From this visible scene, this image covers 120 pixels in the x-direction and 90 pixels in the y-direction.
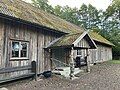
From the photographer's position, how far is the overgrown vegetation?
47.9 m

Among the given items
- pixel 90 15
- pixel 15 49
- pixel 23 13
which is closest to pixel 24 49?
pixel 15 49

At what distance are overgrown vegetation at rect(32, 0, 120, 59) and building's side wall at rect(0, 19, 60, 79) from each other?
3237cm

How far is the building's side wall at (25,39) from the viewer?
10.9 m

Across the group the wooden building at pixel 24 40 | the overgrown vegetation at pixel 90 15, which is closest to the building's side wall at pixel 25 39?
the wooden building at pixel 24 40

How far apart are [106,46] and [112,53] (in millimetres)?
6488

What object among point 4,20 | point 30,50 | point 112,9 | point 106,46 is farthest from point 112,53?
point 4,20

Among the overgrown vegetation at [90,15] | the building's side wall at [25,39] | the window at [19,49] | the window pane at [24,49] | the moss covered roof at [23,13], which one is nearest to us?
the building's side wall at [25,39]

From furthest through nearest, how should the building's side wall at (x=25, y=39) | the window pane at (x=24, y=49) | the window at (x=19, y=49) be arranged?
the window pane at (x=24, y=49) → the window at (x=19, y=49) → the building's side wall at (x=25, y=39)

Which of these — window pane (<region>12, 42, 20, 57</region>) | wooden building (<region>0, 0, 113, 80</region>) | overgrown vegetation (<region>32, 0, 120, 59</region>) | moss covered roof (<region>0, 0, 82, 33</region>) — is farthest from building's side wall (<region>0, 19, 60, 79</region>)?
overgrown vegetation (<region>32, 0, 120, 59</region>)

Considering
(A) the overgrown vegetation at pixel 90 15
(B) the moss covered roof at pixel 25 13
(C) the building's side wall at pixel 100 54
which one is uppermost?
(A) the overgrown vegetation at pixel 90 15

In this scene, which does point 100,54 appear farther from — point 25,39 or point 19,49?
point 19,49

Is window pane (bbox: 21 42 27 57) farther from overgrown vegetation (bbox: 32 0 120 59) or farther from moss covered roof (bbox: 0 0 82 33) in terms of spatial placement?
overgrown vegetation (bbox: 32 0 120 59)

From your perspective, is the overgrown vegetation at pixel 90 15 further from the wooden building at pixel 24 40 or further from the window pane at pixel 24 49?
the window pane at pixel 24 49

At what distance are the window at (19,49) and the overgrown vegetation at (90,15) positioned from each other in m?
34.4
